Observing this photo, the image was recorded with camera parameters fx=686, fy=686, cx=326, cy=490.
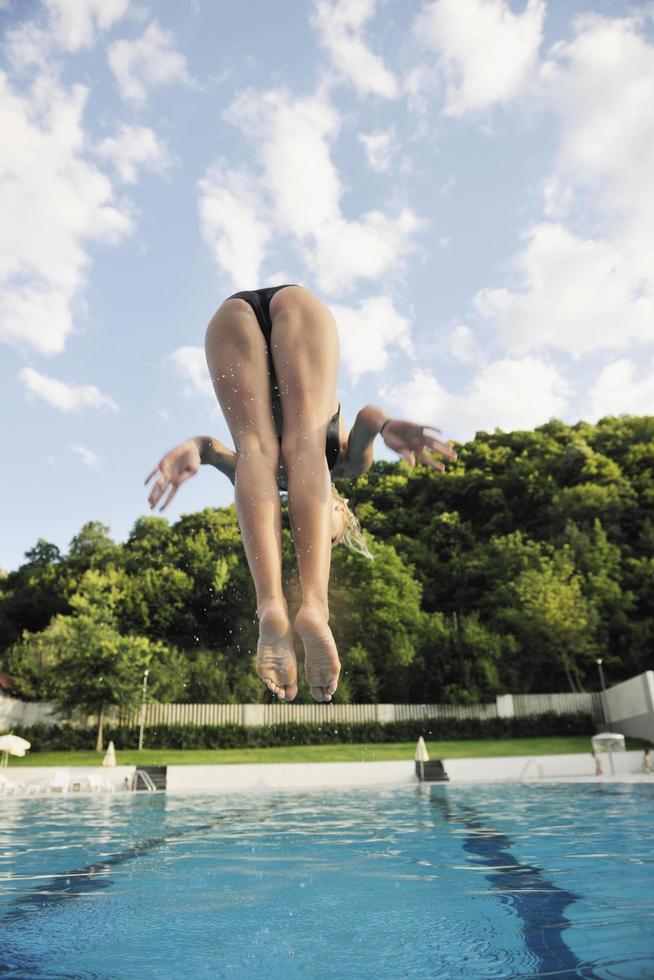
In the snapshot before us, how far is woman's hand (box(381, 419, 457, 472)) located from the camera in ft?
9.34

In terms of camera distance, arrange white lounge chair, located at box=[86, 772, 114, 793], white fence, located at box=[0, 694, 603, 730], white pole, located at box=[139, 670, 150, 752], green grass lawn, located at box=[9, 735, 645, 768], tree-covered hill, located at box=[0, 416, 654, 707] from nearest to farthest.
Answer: white lounge chair, located at box=[86, 772, 114, 793]
green grass lawn, located at box=[9, 735, 645, 768]
white pole, located at box=[139, 670, 150, 752]
white fence, located at box=[0, 694, 603, 730]
tree-covered hill, located at box=[0, 416, 654, 707]

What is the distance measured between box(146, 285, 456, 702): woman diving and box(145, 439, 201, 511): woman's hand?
1.28ft

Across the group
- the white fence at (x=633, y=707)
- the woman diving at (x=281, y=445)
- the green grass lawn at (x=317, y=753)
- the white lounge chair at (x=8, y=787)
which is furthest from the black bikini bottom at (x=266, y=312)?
the white fence at (x=633, y=707)

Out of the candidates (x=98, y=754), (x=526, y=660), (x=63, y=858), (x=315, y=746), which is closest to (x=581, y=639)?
(x=526, y=660)

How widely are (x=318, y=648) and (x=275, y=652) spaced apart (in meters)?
0.14

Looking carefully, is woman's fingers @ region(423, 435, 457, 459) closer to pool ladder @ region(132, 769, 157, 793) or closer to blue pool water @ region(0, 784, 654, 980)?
blue pool water @ region(0, 784, 654, 980)

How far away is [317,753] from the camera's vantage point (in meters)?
23.8

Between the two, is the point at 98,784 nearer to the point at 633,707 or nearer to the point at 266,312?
the point at 266,312

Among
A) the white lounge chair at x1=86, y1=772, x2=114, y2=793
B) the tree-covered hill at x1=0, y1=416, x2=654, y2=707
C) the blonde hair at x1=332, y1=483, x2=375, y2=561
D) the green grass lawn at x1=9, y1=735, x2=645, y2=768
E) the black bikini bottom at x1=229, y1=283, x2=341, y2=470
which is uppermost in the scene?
the tree-covered hill at x1=0, y1=416, x2=654, y2=707

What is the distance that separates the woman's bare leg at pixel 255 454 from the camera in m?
2.29

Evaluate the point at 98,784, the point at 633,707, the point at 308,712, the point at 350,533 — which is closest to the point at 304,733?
the point at 308,712

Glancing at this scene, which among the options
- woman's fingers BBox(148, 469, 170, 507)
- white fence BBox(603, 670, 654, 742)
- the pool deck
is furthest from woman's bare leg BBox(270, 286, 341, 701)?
white fence BBox(603, 670, 654, 742)

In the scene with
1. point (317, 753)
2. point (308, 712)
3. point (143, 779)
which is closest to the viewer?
point (143, 779)

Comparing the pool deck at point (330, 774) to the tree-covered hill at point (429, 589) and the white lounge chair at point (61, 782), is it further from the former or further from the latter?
the tree-covered hill at point (429, 589)
